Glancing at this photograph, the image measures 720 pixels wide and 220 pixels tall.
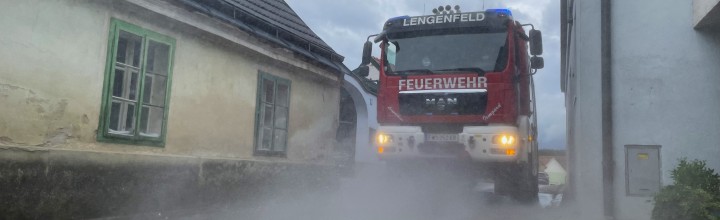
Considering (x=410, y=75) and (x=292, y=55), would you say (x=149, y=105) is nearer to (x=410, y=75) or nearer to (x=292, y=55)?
(x=292, y=55)

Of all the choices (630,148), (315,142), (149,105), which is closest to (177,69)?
(149,105)

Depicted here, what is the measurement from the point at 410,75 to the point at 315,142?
9.04ft

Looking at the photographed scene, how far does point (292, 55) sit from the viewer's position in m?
8.91

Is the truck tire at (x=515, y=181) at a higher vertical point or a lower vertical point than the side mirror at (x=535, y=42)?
lower

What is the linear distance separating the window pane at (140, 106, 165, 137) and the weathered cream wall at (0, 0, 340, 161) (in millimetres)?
166

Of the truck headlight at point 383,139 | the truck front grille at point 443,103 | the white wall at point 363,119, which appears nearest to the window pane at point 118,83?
the truck headlight at point 383,139

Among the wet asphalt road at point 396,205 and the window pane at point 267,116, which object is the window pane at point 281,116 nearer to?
the window pane at point 267,116

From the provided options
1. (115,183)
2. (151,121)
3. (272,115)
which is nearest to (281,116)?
(272,115)

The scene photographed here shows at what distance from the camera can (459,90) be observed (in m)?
7.70

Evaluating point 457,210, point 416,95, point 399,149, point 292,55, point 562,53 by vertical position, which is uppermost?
point 562,53

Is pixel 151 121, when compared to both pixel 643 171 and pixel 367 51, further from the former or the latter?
pixel 643 171

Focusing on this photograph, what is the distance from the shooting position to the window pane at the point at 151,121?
6.20 m

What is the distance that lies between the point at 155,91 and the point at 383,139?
11.2ft

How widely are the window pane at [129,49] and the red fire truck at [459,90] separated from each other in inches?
146
